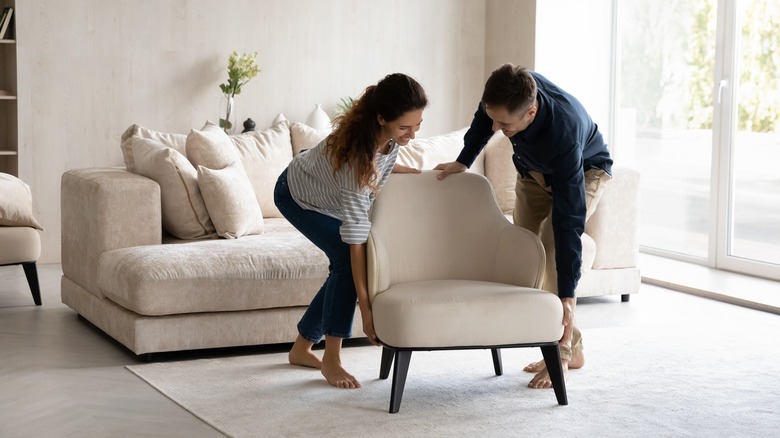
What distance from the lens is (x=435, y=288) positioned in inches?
123

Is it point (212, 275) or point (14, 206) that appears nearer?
point (212, 275)

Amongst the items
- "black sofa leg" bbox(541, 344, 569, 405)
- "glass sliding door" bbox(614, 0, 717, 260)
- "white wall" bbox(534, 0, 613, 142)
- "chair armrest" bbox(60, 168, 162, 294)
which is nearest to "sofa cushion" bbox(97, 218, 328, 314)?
"chair armrest" bbox(60, 168, 162, 294)

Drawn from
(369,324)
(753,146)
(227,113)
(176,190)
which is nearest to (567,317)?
(369,324)

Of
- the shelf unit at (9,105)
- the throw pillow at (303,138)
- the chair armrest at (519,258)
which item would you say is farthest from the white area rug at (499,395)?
the shelf unit at (9,105)

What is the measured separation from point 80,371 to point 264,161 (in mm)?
1583

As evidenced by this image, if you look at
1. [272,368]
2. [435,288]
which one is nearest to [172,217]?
[272,368]

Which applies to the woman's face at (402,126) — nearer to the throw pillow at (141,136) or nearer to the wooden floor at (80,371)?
the wooden floor at (80,371)

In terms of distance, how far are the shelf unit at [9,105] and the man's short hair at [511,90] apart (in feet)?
12.2

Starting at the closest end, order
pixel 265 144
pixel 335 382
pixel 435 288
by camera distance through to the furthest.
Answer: pixel 435 288 → pixel 335 382 → pixel 265 144

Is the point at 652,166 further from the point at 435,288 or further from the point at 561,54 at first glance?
the point at 435,288

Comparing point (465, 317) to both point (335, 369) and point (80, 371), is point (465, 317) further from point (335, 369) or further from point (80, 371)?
point (80, 371)

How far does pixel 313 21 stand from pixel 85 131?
5.44ft

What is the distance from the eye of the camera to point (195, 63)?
6.19m

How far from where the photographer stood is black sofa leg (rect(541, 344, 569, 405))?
3.11 meters
